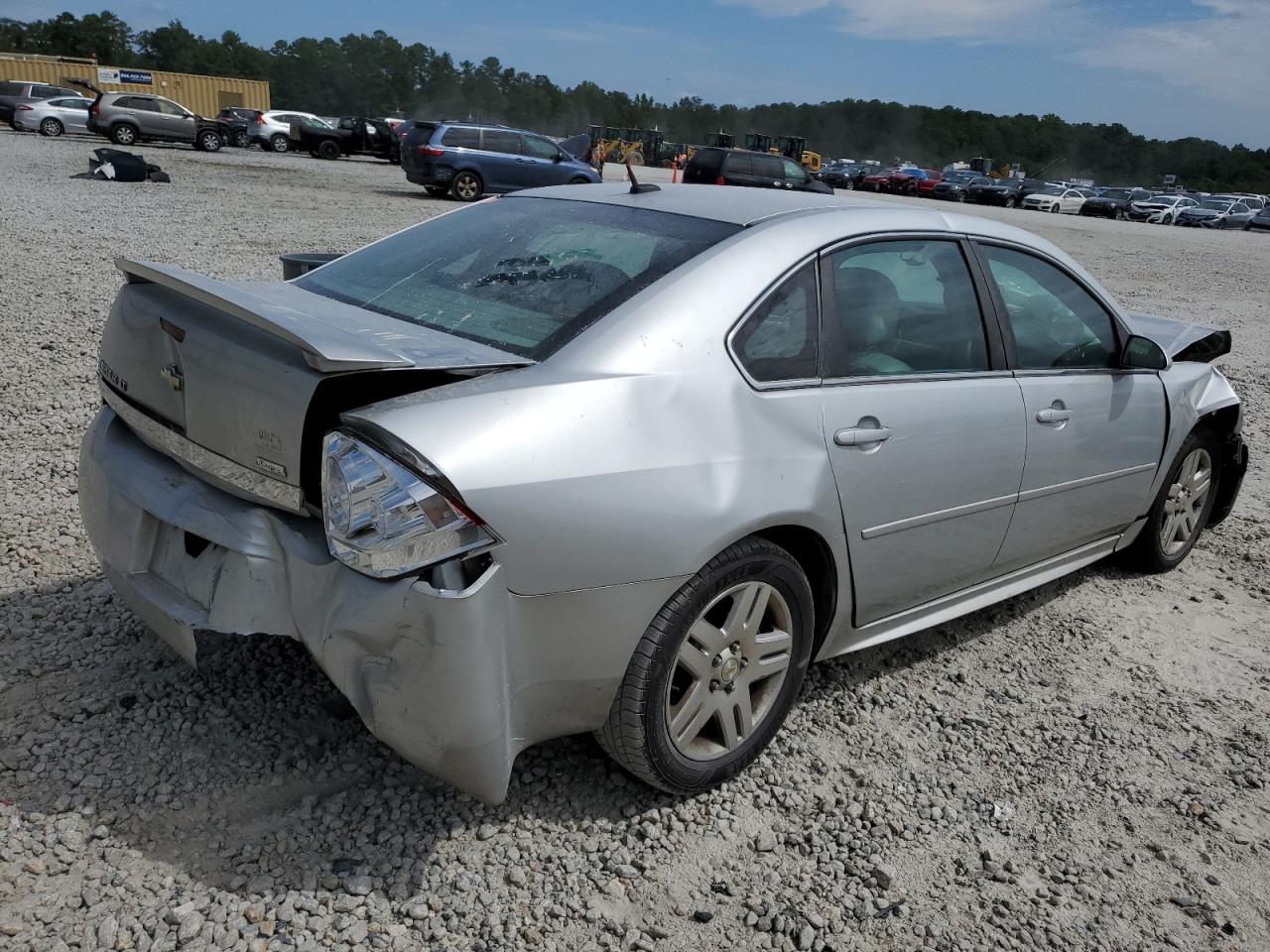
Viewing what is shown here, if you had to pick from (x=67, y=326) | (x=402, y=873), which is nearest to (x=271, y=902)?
(x=402, y=873)

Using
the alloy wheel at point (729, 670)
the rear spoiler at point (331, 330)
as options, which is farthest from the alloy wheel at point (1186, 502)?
the rear spoiler at point (331, 330)

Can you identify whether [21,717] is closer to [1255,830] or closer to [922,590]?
[922,590]

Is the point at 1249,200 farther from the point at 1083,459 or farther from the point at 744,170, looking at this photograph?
the point at 1083,459

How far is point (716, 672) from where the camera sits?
261cm

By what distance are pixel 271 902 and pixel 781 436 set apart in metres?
1.63

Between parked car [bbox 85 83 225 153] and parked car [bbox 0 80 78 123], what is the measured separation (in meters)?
4.42

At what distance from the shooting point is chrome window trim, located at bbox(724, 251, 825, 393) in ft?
8.39

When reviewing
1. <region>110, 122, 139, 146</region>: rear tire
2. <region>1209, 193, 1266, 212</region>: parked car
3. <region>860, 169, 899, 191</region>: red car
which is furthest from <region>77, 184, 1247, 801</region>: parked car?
<region>1209, 193, 1266, 212</region>: parked car

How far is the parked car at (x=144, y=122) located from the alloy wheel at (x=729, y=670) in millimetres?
32314

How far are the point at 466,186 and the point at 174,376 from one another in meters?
19.8

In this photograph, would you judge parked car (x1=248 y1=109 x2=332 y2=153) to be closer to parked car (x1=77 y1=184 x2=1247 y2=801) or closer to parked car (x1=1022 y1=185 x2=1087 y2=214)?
parked car (x1=1022 y1=185 x2=1087 y2=214)

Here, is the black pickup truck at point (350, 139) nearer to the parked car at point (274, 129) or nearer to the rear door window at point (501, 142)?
the parked car at point (274, 129)

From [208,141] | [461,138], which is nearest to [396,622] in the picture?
[461,138]

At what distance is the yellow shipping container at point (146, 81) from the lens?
159ft
